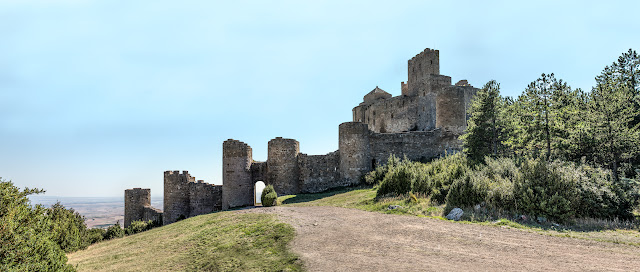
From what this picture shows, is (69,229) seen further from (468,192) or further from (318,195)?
(468,192)

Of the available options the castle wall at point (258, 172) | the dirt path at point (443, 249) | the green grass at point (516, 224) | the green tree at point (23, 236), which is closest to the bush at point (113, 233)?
the castle wall at point (258, 172)

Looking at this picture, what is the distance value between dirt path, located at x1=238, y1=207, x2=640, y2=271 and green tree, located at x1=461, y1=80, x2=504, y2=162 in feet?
43.9

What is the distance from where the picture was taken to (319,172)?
31.0 metres

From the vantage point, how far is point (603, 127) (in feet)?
64.8

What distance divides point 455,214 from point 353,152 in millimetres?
15289

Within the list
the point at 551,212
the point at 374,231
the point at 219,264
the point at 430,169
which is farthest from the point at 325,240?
the point at 430,169

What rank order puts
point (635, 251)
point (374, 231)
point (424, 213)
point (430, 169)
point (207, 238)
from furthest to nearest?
point (430, 169) → point (424, 213) → point (207, 238) → point (374, 231) → point (635, 251)

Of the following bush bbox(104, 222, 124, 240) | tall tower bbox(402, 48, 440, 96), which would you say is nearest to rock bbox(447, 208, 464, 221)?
bush bbox(104, 222, 124, 240)

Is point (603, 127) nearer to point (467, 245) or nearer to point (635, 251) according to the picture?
point (635, 251)

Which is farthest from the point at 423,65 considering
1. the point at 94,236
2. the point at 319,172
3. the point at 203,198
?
the point at 94,236

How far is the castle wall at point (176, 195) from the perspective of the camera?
30.6m

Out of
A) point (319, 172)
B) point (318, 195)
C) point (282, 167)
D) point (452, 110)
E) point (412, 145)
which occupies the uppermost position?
point (452, 110)

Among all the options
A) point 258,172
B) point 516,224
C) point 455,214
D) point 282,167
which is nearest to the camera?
point 516,224

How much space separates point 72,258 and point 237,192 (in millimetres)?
12947
